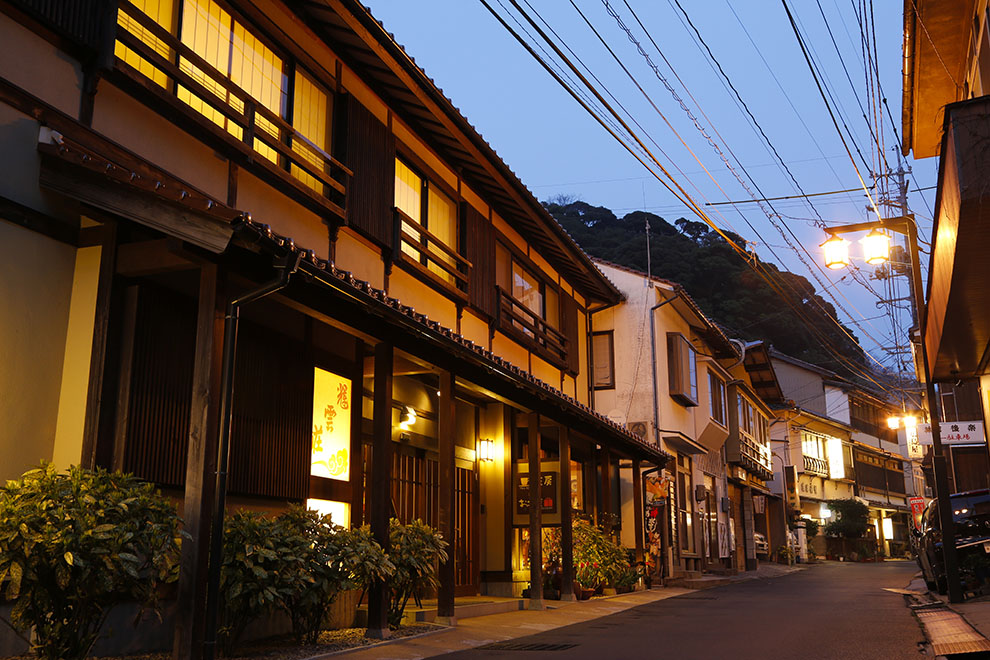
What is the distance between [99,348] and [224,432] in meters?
1.62

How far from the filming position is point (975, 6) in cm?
1172

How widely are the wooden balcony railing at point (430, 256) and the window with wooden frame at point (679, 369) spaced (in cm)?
1141

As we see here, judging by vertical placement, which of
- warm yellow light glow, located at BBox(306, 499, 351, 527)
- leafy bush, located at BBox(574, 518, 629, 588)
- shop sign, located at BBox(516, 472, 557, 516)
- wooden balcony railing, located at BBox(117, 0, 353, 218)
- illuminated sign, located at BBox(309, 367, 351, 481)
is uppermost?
wooden balcony railing, located at BBox(117, 0, 353, 218)

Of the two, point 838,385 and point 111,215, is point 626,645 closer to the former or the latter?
point 111,215

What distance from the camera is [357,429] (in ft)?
41.2

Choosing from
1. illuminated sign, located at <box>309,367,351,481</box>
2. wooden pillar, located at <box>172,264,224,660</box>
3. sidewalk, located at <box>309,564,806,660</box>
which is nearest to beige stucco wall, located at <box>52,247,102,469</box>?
wooden pillar, located at <box>172,264,224,660</box>

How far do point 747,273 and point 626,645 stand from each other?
48843 mm

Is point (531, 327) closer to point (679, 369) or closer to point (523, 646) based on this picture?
point (679, 369)

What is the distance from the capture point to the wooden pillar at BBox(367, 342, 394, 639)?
10.4 m

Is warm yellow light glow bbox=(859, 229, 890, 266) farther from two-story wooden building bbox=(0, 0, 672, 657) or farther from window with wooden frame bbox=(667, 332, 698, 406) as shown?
window with wooden frame bbox=(667, 332, 698, 406)

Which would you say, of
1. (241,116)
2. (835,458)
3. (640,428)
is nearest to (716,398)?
(640,428)

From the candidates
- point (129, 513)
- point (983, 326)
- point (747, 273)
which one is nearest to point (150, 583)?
point (129, 513)

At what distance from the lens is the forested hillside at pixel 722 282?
177 ft

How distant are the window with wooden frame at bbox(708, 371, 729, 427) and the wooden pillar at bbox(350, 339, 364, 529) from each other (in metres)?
19.7
